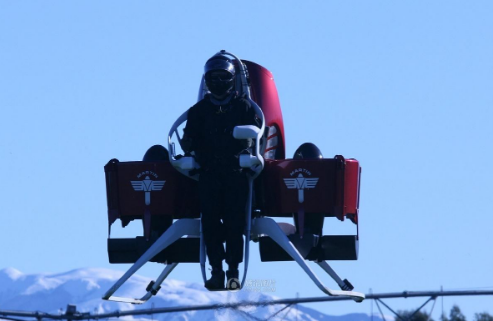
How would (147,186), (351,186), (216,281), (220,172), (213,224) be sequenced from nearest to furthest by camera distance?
1. (216,281)
2. (220,172)
3. (213,224)
4. (351,186)
5. (147,186)

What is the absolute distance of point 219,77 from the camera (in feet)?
96.9

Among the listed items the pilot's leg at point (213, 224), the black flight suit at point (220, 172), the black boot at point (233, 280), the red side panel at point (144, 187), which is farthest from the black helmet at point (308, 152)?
the black boot at point (233, 280)

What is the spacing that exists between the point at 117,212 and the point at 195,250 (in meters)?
1.83

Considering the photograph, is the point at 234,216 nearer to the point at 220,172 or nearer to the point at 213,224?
the point at 213,224

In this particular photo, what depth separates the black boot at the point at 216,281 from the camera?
1155 inches

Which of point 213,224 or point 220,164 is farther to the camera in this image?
point 213,224

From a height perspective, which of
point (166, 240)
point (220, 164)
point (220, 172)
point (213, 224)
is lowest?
point (166, 240)

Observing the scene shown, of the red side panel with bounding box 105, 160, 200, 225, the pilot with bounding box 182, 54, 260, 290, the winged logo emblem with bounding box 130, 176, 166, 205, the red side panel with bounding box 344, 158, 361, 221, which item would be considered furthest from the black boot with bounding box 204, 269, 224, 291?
the red side panel with bounding box 344, 158, 361, 221

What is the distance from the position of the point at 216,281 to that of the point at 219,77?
3.73m

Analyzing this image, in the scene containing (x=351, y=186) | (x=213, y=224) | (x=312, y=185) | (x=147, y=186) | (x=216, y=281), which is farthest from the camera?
(x=147, y=186)

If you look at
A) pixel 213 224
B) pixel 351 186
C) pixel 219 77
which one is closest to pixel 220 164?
pixel 213 224

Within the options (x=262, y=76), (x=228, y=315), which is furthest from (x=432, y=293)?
(x=262, y=76)

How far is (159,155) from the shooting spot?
3092cm

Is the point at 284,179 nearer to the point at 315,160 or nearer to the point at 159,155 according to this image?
the point at 315,160
